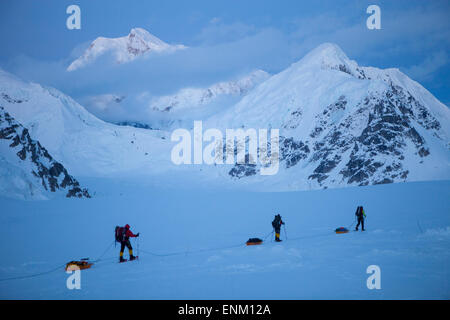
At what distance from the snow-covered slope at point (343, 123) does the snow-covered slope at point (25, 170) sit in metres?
66.9

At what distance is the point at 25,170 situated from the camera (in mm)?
62969

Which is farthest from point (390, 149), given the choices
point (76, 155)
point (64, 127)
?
point (64, 127)

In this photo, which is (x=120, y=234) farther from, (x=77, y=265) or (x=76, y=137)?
(x=76, y=137)

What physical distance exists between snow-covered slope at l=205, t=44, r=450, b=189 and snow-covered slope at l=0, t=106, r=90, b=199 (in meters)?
66.9

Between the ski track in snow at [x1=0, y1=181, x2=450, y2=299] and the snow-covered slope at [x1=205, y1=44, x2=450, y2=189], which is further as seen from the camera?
the snow-covered slope at [x1=205, y1=44, x2=450, y2=189]

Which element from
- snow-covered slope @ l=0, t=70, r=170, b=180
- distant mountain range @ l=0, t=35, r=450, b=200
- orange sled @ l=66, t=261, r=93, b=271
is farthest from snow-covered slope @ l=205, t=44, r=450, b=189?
orange sled @ l=66, t=261, r=93, b=271

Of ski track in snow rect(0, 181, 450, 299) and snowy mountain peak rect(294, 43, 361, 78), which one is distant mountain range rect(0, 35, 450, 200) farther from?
ski track in snow rect(0, 181, 450, 299)

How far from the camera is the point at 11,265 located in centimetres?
1583

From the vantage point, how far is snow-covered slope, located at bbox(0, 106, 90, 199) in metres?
54.9

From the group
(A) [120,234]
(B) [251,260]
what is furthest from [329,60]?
(B) [251,260]

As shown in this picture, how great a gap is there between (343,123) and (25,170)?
10534 cm

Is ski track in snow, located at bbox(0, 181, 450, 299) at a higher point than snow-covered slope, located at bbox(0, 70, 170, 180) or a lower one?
lower
